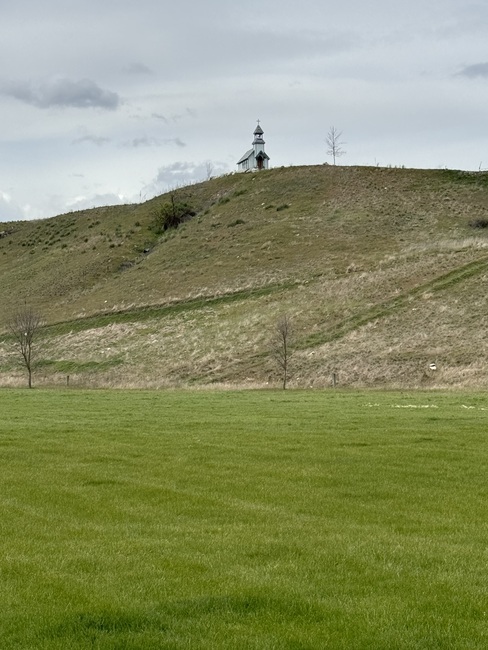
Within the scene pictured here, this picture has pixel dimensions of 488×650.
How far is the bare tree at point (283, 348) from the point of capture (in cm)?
6525

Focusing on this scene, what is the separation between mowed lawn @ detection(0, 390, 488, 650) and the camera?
985 centimetres

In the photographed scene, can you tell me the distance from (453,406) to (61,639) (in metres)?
31.6

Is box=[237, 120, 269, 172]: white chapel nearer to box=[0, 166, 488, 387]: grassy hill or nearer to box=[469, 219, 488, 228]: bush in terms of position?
box=[0, 166, 488, 387]: grassy hill

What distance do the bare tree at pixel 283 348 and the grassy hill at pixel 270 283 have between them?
85cm

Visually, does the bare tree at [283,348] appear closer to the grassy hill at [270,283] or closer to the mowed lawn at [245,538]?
the grassy hill at [270,283]

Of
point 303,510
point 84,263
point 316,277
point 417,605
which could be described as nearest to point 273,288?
point 316,277

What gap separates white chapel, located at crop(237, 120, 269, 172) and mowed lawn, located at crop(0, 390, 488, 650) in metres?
140

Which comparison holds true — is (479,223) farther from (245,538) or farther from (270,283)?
(245,538)

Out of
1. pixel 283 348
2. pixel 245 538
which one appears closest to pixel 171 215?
pixel 283 348

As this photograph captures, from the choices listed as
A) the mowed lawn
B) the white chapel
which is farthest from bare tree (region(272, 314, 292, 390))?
the white chapel

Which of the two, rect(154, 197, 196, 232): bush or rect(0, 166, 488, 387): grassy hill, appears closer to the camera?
rect(0, 166, 488, 387): grassy hill

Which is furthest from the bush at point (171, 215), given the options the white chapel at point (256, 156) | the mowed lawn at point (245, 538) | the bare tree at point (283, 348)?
the mowed lawn at point (245, 538)

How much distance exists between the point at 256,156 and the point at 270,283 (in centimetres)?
7600

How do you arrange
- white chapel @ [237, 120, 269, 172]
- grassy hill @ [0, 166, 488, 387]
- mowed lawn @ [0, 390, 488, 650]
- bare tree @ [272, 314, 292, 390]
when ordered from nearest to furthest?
mowed lawn @ [0, 390, 488, 650], bare tree @ [272, 314, 292, 390], grassy hill @ [0, 166, 488, 387], white chapel @ [237, 120, 269, 172]
